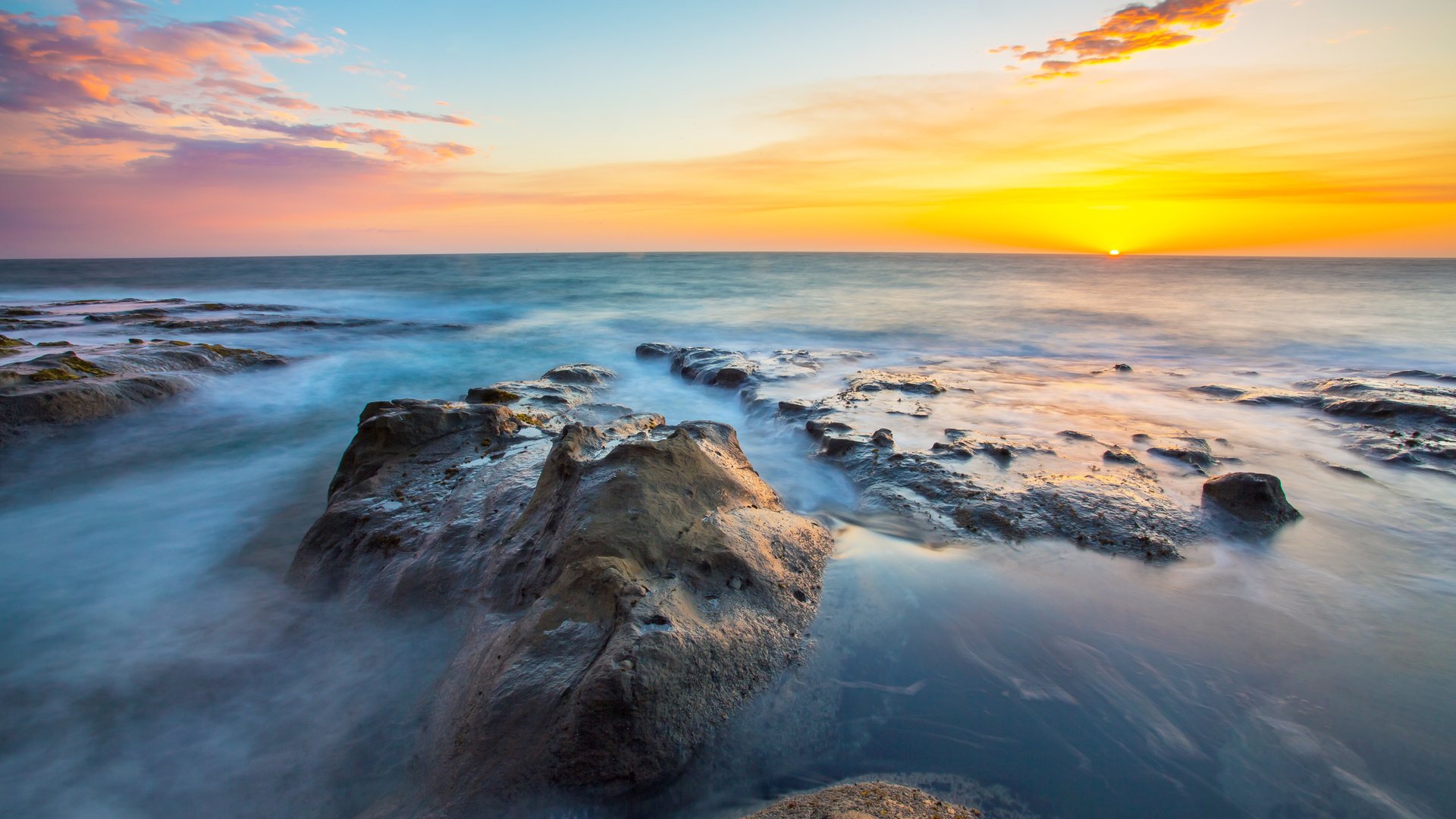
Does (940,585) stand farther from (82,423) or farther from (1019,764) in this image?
(82,423)

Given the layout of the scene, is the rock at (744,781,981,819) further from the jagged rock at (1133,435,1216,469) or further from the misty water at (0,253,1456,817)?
the jagged rock at (1133,435,1216,469)

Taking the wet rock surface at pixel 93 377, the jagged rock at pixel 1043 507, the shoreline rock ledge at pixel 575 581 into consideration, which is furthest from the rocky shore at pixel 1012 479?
the wet rock surface at pixel 93 377

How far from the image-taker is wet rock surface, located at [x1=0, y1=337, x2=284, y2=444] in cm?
695

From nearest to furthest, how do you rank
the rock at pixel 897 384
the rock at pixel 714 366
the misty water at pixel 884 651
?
the misty water at pixel 884 651, the rock at pixel 897 384, the rock at pixel 714 366

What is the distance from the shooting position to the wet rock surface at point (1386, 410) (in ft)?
20.1

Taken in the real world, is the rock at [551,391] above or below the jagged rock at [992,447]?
above

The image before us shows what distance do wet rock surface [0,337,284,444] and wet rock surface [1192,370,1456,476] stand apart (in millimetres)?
14119

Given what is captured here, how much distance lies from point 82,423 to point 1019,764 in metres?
10.0

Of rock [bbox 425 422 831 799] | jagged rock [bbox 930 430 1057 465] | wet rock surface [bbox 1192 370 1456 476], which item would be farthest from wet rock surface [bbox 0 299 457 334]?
wet rock surface [bbox 1192 370 1456 476]

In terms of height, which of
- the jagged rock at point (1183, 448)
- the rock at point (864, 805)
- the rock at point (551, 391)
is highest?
the rock at point (551, 391)

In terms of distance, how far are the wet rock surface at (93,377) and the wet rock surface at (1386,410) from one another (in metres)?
14.1

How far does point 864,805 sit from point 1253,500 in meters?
4.41

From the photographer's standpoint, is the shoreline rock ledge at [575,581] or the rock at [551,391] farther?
the rock at [551,391]

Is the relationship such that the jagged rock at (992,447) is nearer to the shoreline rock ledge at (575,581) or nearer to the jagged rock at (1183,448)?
the jagged rock at (1183,448)
